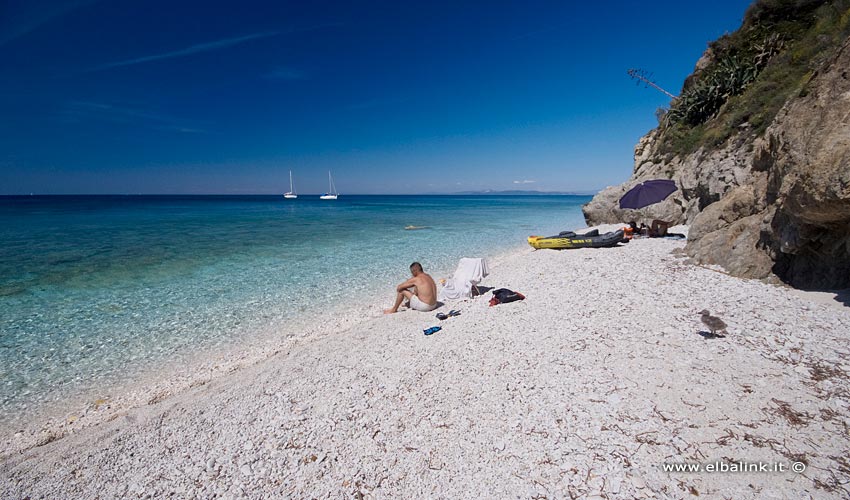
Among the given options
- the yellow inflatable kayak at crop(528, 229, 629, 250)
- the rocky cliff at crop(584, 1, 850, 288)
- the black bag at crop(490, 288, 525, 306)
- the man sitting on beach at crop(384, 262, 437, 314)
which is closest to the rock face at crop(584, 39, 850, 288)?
the rocky cliff at crop(584, 1, 850, 288)

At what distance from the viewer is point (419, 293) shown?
26.7 ft

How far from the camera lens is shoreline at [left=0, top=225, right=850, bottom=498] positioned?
2.95 m

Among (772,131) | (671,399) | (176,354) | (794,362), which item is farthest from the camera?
(772,131)

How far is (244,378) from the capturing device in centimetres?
559

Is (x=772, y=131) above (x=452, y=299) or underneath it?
above

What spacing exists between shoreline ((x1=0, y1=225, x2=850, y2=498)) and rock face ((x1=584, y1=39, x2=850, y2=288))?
0.91m

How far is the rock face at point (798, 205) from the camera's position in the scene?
4.94 metres

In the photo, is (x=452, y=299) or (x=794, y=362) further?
(x=452, y=299)

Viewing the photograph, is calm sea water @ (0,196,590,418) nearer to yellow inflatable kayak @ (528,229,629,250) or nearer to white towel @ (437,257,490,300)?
white towel @ (437,257,490,300)

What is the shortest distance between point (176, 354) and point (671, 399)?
8.14m

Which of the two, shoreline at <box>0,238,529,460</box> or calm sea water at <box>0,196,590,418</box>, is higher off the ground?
calm sea water at <box>0,196,590,418</box>

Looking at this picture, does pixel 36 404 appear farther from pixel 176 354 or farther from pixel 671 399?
pixel 671 399

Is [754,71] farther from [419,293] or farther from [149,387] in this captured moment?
[149,387]

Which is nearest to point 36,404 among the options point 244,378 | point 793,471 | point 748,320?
point 244,378
